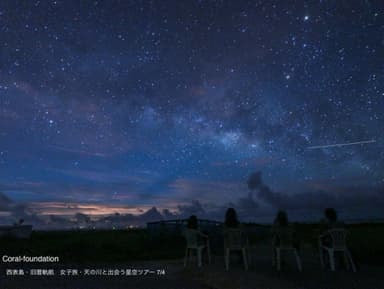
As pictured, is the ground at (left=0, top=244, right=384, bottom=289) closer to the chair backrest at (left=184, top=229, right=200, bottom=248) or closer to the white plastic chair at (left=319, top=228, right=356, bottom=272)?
the white plastic chair at (left=319, top=228, right=356, bottom=272)

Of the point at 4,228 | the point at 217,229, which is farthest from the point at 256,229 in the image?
the point at 4,228

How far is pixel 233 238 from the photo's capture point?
35.1ft

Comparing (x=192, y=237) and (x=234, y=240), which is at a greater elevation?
(x=192, y=237)

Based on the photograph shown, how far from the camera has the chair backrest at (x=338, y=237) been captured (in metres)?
10.0

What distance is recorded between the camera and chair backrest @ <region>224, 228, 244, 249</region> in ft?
34.9

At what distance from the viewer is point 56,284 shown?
353 inches

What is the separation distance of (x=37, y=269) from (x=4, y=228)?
26828 mm

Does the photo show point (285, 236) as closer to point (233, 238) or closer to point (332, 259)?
point (332, 259)

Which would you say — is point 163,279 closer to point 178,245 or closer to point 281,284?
point 281,284

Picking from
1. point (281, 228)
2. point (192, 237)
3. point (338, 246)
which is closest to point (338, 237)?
point (338, 246)

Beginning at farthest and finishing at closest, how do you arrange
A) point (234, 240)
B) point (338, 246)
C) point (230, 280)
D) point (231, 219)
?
point (231, 219), point (234, 240), point (338, 246), point (230, 280)

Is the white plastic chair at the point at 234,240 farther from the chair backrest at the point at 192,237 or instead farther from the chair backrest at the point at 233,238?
the chair backrest at the point at 192,237

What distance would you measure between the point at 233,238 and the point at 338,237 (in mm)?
2661

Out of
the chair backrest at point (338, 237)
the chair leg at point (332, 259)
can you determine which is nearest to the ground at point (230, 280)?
the chair leg at point (332, 259)
